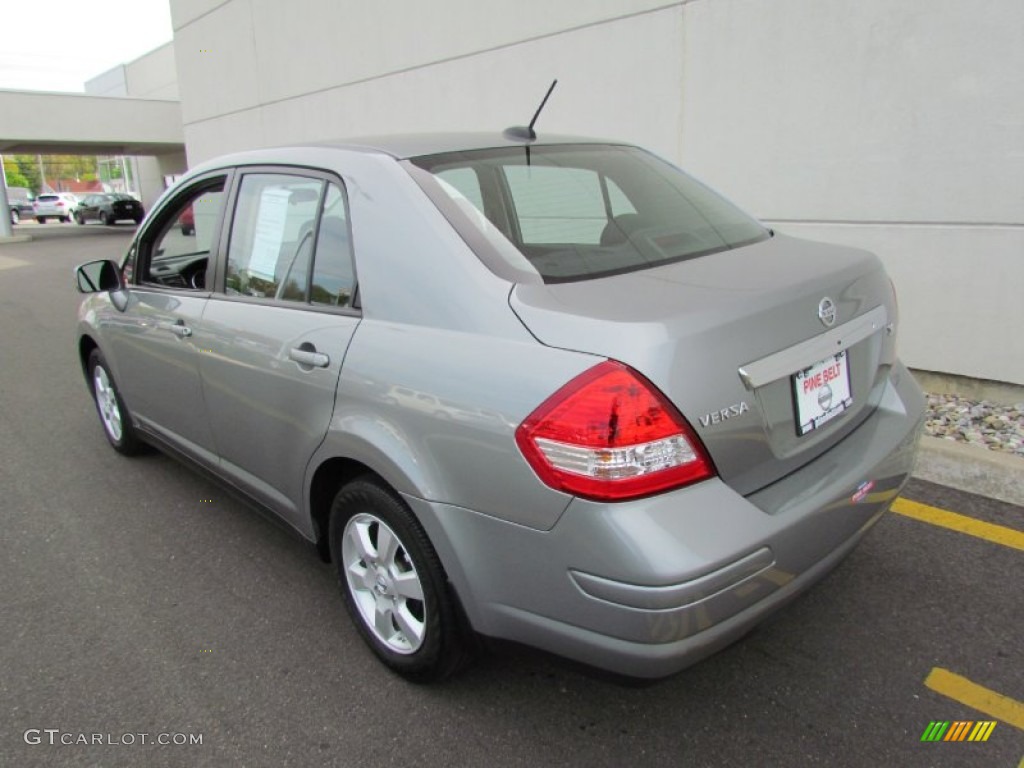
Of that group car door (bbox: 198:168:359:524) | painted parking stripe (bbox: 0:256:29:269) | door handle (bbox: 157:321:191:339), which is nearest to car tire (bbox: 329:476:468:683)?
car door (bbox: 198:168:359:524)

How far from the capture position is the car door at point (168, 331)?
10.2ft

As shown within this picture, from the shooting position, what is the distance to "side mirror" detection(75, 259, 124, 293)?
3.77m

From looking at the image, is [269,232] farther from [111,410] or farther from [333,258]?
[111,410]

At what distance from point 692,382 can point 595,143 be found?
1.51 metres

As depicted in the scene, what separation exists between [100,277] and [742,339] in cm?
340

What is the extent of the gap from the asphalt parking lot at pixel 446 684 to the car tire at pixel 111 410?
82 centimetres

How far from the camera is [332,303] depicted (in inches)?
94.3

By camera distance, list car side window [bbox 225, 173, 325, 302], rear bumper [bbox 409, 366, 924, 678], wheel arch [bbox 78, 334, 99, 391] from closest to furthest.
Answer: rear bumper [bbox 409, 366, 924, 678]
car side window [bbox 225, 173, 325, 302]
wheel arch [bbox 78, 334, 99, 391]

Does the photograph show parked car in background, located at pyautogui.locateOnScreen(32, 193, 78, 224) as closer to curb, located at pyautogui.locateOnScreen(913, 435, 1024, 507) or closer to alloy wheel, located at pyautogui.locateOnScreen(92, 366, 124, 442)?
alloy wheel, located at pyautogui.locateOnScreen(92, 366, 124, 442)

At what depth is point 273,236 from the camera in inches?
108

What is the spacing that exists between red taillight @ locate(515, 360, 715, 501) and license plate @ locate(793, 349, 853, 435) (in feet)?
1.45

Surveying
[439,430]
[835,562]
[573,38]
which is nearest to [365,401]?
[439,430]

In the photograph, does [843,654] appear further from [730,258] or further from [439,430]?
[439,430]

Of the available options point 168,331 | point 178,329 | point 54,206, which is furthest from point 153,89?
point 178,329
